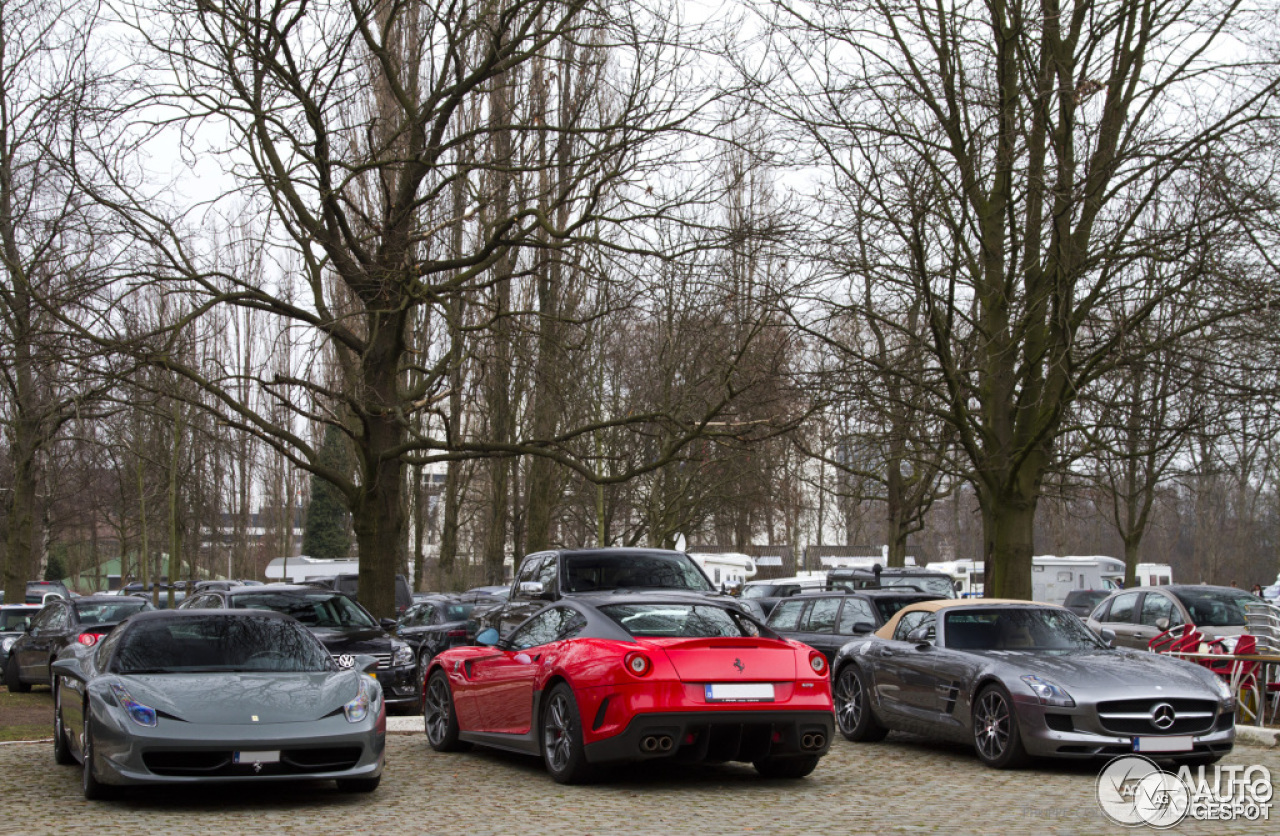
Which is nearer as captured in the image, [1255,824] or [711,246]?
[1255,824]

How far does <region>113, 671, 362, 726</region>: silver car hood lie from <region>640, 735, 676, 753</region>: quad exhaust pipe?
2.08 metres

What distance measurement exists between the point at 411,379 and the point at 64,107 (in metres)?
12.9

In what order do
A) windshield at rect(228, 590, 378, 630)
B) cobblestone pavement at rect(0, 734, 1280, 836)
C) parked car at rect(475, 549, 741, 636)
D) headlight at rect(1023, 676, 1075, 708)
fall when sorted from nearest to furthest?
cobblestone pavement at rect(0, 734, 1280, 836) < headlight at rect(1023, 676, 1075, 708) < parked car at rect(475, 549, 741, 636) < windshield at rect(228, 590, 378, 630)

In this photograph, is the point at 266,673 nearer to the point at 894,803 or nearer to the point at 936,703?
the point at 894,803

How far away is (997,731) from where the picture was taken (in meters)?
10.8

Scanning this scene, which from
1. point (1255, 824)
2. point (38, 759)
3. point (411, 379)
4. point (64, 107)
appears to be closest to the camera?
point (1255, 824)

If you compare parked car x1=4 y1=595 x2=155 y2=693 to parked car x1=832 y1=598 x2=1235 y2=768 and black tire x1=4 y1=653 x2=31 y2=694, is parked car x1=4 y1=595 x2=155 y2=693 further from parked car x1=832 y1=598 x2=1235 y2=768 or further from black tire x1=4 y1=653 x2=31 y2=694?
parked car x1=832 y1=598 x2=1235 y2=768

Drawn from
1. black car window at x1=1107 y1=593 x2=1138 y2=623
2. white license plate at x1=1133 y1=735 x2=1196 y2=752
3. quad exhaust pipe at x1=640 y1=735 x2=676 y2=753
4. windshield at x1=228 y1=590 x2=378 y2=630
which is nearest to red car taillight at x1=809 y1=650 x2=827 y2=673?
quad exhaust pipe at x1=640 y1=735 x2=676 y2=753

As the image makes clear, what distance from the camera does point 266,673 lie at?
384 inches

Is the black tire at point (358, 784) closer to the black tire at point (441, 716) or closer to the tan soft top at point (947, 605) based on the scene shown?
the black tire at point (441, 716)

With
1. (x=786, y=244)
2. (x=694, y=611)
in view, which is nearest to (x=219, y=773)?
(x=694, y=611)

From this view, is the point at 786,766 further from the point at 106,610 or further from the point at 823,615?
the point at 106,610

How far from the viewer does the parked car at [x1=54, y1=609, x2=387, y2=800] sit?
28.0 feet

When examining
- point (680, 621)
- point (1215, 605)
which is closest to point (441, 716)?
point (680, 621)
